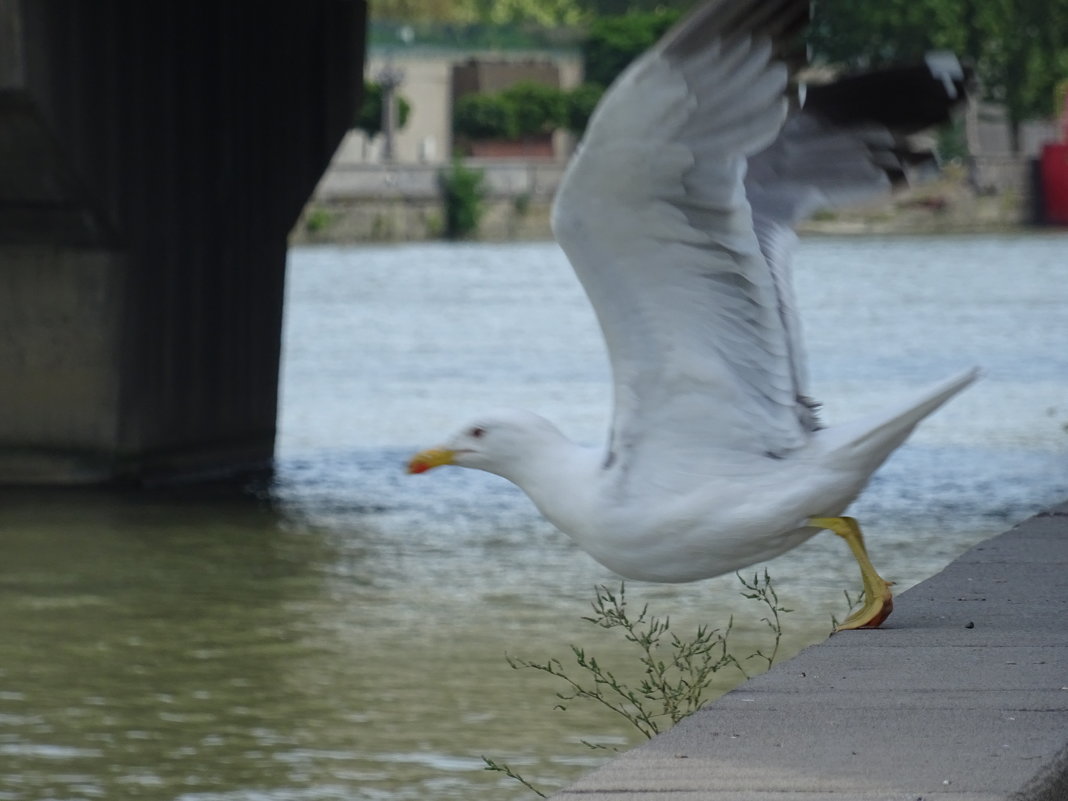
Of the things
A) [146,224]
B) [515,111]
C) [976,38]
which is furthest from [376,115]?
[146,224]

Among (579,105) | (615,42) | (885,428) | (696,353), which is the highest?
(696,353)

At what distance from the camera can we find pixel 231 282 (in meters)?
15.4

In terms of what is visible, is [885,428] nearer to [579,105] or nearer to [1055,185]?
[1055,185]

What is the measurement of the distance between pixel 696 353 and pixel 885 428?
0.48m

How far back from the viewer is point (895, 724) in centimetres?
434

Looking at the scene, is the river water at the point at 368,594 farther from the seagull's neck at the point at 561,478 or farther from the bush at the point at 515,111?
the bush at the point at 515,111

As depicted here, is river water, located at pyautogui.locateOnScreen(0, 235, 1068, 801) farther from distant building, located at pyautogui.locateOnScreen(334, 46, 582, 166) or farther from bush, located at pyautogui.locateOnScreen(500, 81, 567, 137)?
bush, located at pyautogui.locateOnScreen(500, 81, 567, 137)

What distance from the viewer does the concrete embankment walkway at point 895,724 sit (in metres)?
3.88

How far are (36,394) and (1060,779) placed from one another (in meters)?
11.0

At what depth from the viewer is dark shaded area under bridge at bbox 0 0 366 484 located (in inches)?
517

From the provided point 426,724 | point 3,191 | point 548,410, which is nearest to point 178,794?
point 426,724

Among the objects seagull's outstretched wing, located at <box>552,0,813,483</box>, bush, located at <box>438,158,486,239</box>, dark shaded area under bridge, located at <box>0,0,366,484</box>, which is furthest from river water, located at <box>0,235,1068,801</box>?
bush, located at <box>438,158,486,239</box>

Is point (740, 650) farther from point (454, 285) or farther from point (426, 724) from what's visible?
point (454, 285)

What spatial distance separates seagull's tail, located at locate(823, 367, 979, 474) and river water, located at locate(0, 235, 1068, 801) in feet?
7.52
